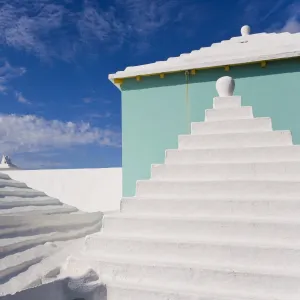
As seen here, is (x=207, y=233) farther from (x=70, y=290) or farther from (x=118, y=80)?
(x=118, y=80)

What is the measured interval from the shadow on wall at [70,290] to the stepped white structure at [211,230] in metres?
0.05

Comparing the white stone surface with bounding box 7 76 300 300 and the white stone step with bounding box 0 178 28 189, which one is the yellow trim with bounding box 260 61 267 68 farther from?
the white stone step with bounding box 0 178 28 189

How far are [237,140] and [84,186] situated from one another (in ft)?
21.2

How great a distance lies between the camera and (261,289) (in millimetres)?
3145

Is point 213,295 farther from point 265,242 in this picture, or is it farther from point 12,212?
point 12,212

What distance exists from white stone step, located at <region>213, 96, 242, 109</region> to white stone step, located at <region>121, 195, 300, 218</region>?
1.88 meters

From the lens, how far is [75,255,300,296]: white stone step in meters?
3.12

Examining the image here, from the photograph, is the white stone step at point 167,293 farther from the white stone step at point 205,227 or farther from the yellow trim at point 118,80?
the yellow trim at point 118,80

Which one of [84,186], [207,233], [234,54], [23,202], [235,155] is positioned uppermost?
[234,54]

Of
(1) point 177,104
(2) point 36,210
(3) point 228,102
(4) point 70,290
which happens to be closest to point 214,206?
(4) point 70,290

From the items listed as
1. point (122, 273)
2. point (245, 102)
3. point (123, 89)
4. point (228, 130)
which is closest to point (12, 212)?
point (122, 273)

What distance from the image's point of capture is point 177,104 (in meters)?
8.27

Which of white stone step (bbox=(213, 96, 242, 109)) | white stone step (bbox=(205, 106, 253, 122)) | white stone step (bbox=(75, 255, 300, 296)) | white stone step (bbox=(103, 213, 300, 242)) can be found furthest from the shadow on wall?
white stone step (bbox=(213, 96, 242, 109))

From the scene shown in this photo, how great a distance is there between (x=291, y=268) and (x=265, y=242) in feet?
1.11
